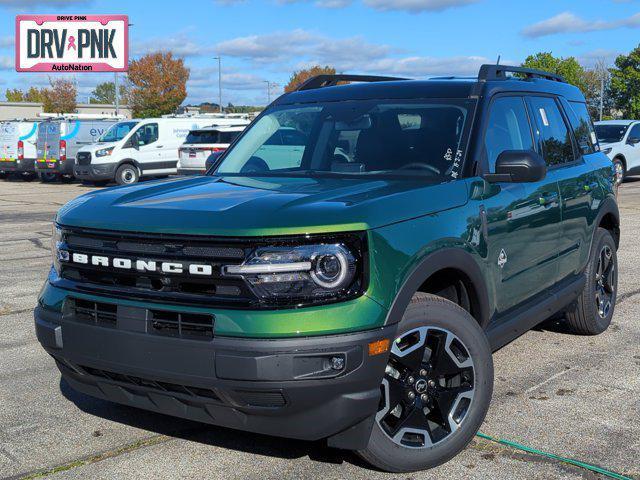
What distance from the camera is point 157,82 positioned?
6359 centimetres

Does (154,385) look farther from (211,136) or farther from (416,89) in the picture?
(211,136)

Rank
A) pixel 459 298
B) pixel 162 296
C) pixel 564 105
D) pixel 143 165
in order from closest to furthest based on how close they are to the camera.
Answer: pixel 162 296
pixel 459 298
pixel 564 105
pixel 143 165

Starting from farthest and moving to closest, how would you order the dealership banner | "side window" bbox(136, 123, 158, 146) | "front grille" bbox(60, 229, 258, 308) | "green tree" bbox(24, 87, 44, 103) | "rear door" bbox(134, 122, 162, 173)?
1. "green tree" bbox(24, 87, 44, 103)
2. the dealership banner
3. "side window" bbox(136, 123, 158, 146)
4. "rear door" bbox(134, 122, 162, 173)
5. "front grille" bbox(60, 229, 258, 308)

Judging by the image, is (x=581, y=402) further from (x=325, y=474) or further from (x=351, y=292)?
(x=351, y=292)

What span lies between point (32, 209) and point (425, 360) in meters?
15.3

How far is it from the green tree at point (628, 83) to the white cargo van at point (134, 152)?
45171 mm

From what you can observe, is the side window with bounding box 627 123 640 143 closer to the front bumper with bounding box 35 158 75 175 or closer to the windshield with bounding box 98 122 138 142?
the windshield with bounding box 98 122 138 142

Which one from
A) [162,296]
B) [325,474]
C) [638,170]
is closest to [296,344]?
[162,296]

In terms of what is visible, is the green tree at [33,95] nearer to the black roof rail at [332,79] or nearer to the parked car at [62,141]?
the parked car at [62,141]

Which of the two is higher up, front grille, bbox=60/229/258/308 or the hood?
Answer: the hood

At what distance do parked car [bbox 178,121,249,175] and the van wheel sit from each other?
2.81 m

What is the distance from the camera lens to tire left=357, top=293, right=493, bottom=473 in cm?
356

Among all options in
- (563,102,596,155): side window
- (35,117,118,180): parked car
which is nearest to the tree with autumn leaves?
(35,117,118,180): parked car

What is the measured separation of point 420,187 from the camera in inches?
155
